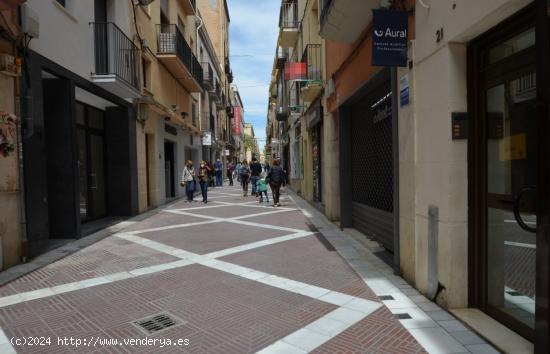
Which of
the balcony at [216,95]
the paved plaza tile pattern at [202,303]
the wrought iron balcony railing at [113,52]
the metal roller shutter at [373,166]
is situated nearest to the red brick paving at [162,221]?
the paved plaza tile pattern at [202,303]

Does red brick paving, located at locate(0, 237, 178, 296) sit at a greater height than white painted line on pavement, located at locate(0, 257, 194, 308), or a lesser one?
greater

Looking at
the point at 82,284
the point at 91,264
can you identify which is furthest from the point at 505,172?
the point at 91,264

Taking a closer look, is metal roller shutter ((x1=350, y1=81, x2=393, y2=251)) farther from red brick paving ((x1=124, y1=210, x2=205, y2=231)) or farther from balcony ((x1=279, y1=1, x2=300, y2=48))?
balcony ((x1=279, y1=1, x2=300, y2=48))

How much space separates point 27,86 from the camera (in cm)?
626

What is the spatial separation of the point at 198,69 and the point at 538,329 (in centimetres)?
1960

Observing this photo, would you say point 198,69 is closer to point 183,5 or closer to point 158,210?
point 183,5

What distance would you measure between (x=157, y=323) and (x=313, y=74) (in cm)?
1034

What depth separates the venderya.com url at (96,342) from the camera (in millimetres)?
3314

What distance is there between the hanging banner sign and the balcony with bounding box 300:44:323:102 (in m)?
6.78

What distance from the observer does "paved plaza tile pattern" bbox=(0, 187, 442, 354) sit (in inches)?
131

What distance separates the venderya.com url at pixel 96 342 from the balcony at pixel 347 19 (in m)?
5.42

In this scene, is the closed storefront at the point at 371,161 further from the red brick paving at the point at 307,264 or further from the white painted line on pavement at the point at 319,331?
the white painted line on pavement at the point at 319,331

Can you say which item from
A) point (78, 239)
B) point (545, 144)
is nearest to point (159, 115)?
point (78, 239)

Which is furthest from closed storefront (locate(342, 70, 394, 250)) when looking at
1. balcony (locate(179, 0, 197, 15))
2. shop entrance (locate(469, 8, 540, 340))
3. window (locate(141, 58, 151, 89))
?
balcony (locate(179, 0, 197, 15))
